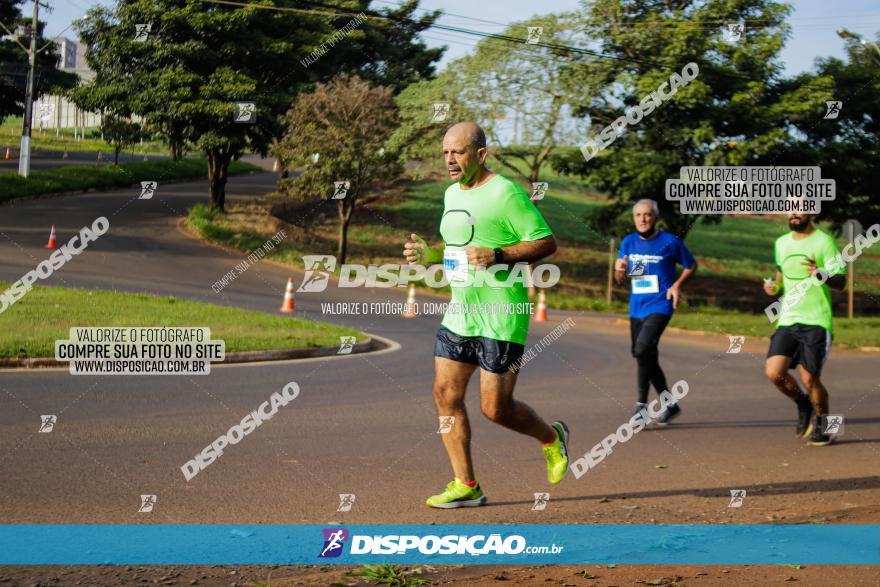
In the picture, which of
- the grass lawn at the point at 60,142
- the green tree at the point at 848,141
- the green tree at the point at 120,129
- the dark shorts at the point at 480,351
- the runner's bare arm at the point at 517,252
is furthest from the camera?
the grass lawn at the point at 60,142

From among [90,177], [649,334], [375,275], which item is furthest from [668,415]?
[90,177]

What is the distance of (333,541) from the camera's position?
5215 mm

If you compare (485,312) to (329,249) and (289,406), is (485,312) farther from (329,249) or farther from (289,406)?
(329,249)

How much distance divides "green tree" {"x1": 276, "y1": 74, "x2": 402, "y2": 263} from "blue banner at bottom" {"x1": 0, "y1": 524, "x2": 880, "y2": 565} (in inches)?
971

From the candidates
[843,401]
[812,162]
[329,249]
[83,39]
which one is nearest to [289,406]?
[843,401]

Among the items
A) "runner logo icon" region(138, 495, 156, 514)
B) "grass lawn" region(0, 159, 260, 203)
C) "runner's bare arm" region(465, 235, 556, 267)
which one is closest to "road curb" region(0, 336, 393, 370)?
"runner logo icon" region(138, 495, 156, 514)

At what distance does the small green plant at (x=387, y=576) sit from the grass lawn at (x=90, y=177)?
114ft

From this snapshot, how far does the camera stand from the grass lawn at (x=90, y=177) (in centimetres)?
3791

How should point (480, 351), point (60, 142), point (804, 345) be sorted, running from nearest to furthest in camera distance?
point (480, 351)
point (804, 345)
point (60, 142)

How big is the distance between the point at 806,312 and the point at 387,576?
5.61m

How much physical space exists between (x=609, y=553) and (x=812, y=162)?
31.3m

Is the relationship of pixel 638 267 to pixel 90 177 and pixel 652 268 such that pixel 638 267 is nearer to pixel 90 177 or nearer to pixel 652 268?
pixel 652 268

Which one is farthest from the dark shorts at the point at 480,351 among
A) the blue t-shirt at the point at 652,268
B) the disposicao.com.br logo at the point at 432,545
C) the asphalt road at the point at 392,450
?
the blue t-shirt at the point at 652,268

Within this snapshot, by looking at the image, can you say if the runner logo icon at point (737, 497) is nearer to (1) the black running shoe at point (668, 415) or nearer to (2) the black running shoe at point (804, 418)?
(2) the black running shoe at point (804, 418)
